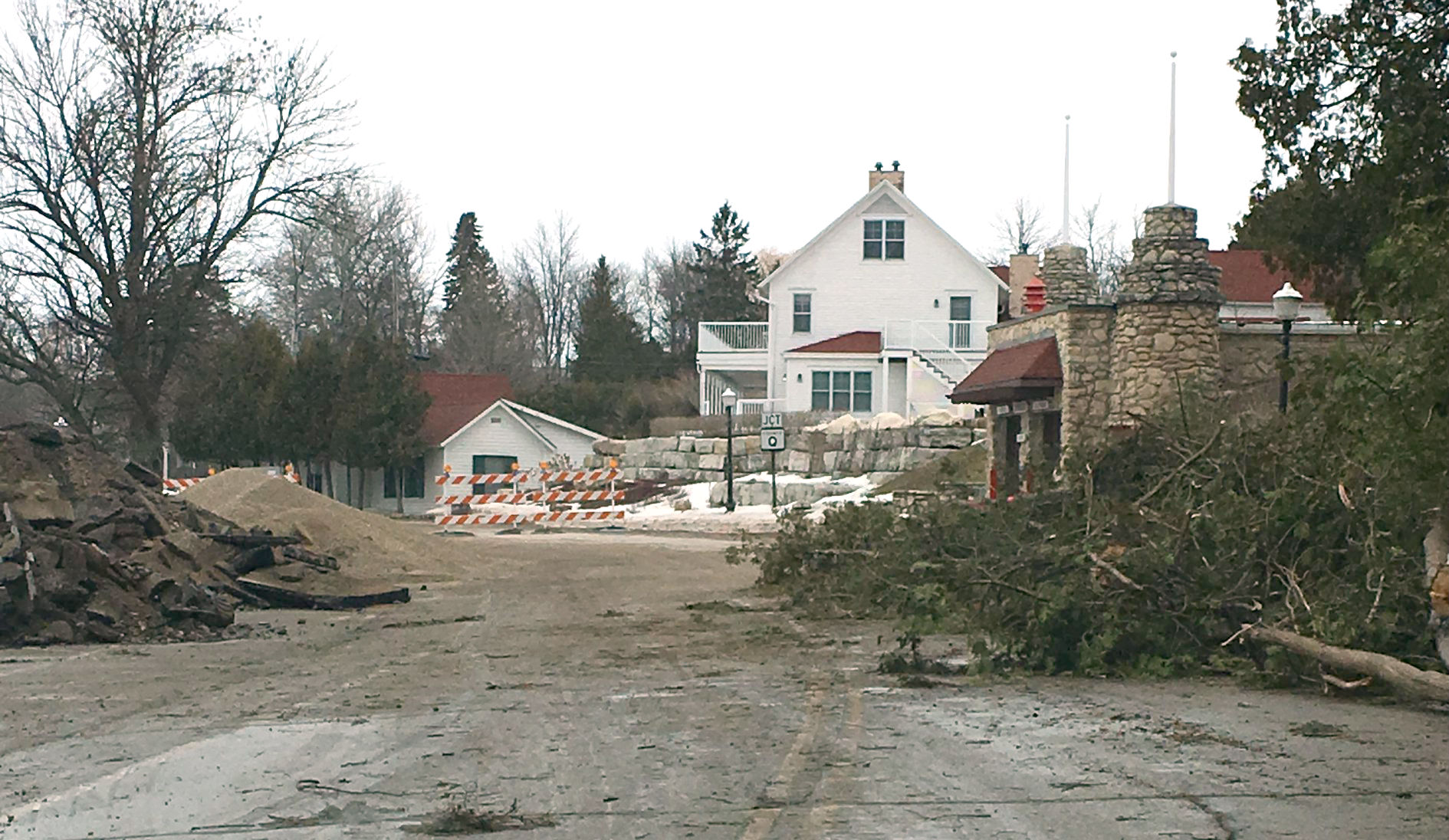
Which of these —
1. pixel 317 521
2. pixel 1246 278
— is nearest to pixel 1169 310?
pixel 317 521

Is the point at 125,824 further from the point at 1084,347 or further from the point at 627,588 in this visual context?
the point at 1084,347

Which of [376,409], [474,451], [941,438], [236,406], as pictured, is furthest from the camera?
[474,451]

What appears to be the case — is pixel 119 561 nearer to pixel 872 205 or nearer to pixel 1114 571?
pixel 1114 571

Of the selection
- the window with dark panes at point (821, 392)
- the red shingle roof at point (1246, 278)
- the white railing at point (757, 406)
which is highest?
the red shingle roof at point (1246, 278)

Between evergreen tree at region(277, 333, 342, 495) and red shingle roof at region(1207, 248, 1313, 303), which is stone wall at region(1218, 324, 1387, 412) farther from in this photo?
evergreen tree at region(277, 333, 342, 495)

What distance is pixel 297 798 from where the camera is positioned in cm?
736

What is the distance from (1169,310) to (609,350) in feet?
169

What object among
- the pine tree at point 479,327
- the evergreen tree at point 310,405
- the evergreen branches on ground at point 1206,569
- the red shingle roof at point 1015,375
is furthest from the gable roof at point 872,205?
the evergreen branches on ground at point 1206,569

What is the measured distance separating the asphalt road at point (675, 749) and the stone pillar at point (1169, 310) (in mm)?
11265

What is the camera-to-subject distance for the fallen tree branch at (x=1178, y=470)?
1401 centimetres

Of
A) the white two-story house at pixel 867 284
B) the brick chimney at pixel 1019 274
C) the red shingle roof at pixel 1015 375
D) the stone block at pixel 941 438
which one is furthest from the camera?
the brick chimney at pixel 1019 274

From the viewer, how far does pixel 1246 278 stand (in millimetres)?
42781

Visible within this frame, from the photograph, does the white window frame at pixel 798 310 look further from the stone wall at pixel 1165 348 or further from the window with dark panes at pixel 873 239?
the stone wall at pixel 1165 348

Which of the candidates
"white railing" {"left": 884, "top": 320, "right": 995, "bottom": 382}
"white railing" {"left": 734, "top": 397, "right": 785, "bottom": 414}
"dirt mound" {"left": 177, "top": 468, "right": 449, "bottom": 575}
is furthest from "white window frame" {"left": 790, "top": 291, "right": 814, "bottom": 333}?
"dirt mound" {"left": 177, "top": 468, "right": 449, "bottom": 575}
